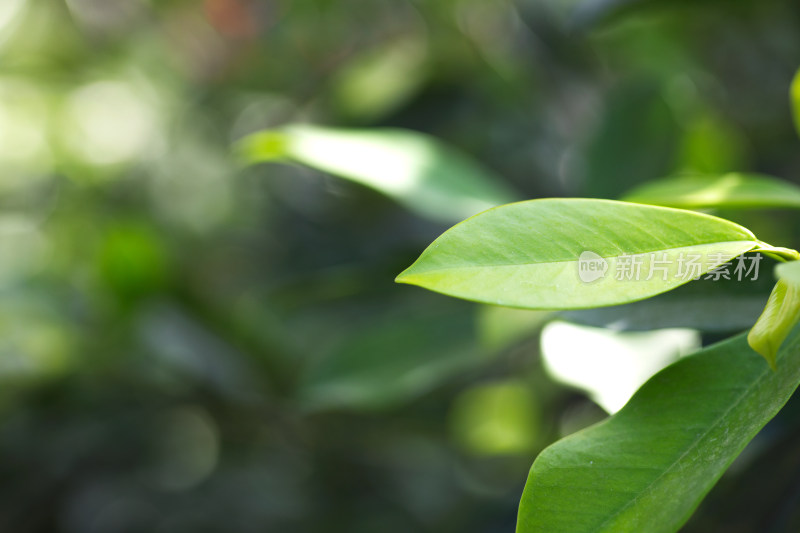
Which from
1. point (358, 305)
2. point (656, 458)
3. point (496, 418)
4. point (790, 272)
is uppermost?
point (790, 272)

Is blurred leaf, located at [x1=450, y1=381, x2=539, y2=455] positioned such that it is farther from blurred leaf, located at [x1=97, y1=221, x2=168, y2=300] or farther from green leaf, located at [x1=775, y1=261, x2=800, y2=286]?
green leaf, located at [x1=775, y1=261, x2=800, y2=286]

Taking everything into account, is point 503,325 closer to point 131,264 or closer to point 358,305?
point 358,305

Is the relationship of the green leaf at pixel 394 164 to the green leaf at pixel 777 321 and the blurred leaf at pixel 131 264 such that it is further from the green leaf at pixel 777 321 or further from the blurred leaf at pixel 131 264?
the blurred leaf at pixel 131 264

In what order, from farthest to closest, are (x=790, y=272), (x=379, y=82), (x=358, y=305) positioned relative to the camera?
(x=379, y=82)
(x=358, y=305)
(x=790, y=272)

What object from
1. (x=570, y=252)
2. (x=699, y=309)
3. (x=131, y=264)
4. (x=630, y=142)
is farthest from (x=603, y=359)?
(x=131, y=264)

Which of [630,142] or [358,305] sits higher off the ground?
[630,142]

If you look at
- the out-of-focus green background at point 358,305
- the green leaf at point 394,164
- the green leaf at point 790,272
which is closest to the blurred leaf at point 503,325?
the out-of-focus green background at point 358,305

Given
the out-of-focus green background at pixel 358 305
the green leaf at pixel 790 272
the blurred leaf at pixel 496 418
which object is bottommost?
the blurred leaf at pixel 496 418

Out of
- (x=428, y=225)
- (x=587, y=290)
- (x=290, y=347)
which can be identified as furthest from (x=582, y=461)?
(x=428, y=225)

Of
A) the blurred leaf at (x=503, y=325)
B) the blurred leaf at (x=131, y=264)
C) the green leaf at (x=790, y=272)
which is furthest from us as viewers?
the blurred leaf at (x=131, y=264)
